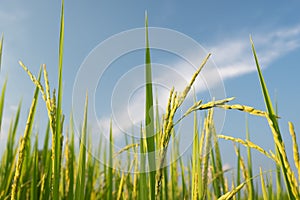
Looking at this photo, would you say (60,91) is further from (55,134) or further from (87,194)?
(87,194)

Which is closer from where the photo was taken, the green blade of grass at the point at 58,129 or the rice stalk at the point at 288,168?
the rice stalk at the point at 288,168

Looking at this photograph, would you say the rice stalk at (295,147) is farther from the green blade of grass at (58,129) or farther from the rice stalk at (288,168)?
the green blade of grass at (58,129)

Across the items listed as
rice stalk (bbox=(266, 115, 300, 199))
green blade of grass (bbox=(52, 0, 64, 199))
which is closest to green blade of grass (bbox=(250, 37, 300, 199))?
rice stalk (bbox=(266, 115, 300, 199))

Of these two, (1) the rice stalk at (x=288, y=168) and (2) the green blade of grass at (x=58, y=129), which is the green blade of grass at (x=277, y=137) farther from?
(2) the green blade of grass at (x=58, y=129)

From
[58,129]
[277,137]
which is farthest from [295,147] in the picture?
[58,129]

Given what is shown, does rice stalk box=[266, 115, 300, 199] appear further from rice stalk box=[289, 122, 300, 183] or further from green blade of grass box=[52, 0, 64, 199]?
green blade of grass box=[52, 0, 64, 199]

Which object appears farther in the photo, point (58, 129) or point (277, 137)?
point (58, 129)

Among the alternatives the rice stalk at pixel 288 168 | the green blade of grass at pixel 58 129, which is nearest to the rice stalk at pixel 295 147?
the rice stalk at pixel 288 168

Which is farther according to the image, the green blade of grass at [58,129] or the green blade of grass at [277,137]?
the green blade of grass at [58,129]

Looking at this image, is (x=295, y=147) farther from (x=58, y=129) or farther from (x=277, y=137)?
(x=58, y=129)

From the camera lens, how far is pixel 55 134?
0.85 m

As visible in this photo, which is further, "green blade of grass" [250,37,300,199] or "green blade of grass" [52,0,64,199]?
"green blade of grass" [52,0,64,199]

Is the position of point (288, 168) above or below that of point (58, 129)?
below

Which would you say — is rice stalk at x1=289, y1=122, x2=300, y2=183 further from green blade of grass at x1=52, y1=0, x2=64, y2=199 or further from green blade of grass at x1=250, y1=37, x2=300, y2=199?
green blade of grass at x1=52, y1=0, x2=64, y2=199
